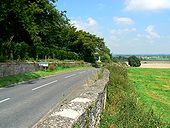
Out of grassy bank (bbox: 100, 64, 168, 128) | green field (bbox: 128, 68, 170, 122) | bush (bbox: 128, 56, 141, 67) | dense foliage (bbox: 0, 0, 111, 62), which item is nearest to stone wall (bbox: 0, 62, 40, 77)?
dense foliage (bbox: 0, 0, 111, 62)

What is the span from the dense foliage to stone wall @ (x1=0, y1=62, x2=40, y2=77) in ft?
3.85

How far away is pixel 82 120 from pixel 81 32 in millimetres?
89737

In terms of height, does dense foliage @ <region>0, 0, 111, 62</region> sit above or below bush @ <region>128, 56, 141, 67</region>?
above

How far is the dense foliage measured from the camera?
31.2m

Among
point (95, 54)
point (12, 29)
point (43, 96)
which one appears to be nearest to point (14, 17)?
point (12, 29)

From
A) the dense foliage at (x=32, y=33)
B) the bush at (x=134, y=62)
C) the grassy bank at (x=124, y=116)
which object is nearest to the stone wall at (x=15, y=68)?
the dense foliage at (x=32, y=33)

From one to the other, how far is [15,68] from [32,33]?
6.26 meters

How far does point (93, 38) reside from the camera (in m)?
94.3

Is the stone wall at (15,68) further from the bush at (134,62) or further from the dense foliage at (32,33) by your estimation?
the bush at (134,62)

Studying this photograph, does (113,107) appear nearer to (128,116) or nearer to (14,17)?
(128,116)

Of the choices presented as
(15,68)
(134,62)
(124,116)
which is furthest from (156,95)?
(134,62)

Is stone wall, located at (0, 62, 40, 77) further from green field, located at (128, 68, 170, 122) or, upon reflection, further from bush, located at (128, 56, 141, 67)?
bush, located at (128, 56, 141, 67)

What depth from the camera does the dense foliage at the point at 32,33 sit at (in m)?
31.2

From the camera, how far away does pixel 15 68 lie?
32969 mm
